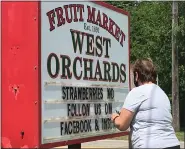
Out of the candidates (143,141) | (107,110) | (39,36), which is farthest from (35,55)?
(107,110)

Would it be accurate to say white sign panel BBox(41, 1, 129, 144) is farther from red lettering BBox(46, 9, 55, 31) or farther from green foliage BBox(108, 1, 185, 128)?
green foliage BBox(108, 1, 185, 128)

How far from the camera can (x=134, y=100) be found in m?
4.20

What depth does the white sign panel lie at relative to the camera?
188 inches

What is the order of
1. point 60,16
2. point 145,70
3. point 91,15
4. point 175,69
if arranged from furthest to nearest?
point 175,69
point 91,15
point 60,16
point 145,70

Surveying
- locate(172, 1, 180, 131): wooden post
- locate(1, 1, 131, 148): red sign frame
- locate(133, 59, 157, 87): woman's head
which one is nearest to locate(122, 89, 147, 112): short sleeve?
locate(133, 59, 157, 87): woman's head

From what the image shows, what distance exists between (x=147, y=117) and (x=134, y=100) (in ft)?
0.64

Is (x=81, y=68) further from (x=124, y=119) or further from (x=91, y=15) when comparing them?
(x=124, y=119)

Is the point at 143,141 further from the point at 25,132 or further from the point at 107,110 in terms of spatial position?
the point at 107,110

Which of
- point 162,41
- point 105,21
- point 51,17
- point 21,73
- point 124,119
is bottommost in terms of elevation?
point 124,119

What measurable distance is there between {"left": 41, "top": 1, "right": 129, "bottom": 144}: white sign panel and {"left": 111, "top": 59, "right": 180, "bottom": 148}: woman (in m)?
0.90

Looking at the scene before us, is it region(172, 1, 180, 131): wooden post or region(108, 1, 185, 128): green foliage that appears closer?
region(172, 1, 180, 131): wooden post

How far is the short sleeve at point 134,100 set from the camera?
13.7 feet

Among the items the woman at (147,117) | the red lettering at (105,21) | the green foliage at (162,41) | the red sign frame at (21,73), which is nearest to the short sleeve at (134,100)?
the woman at (147,117)

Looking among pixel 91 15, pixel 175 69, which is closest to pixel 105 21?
pixel 91 15
